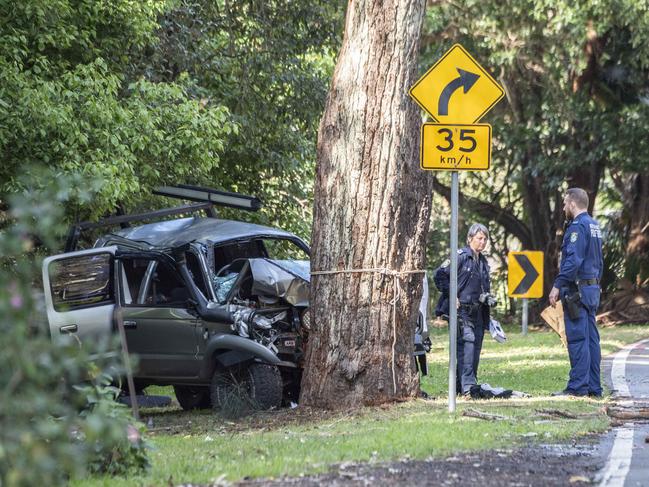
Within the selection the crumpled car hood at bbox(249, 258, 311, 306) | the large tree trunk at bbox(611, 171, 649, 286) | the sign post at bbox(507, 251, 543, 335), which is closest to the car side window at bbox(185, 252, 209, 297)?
the crumpled car hood at bbox(249, 258, 311, 306)

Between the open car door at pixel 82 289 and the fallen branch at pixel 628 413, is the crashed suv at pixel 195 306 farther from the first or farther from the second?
the fallen branch at pixel 628 413

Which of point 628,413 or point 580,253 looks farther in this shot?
point 580,253

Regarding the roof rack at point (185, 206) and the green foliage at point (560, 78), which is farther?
the green foliage at point (560, 78)

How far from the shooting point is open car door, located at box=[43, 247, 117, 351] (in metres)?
13.4

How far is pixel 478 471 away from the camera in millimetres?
8023

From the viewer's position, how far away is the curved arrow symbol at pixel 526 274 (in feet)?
78.2

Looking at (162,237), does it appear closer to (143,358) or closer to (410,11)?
(143,358)

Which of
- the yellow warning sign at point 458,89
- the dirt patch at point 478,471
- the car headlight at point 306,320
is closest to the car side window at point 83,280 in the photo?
the car headlight at point 306,320

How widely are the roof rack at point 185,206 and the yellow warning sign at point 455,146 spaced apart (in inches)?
160

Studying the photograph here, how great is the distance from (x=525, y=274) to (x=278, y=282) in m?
11.7

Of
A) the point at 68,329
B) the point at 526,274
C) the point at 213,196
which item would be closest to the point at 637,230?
the point at 526,274

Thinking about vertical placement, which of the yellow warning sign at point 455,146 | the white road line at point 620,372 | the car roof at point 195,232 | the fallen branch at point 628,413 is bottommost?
the white road line at point 620,372

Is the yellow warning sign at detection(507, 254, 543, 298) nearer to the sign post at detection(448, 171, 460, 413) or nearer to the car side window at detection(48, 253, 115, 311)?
the car side window at detection(48, 253, 115, 311)

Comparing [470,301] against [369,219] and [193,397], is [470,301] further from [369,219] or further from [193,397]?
[193,397]
